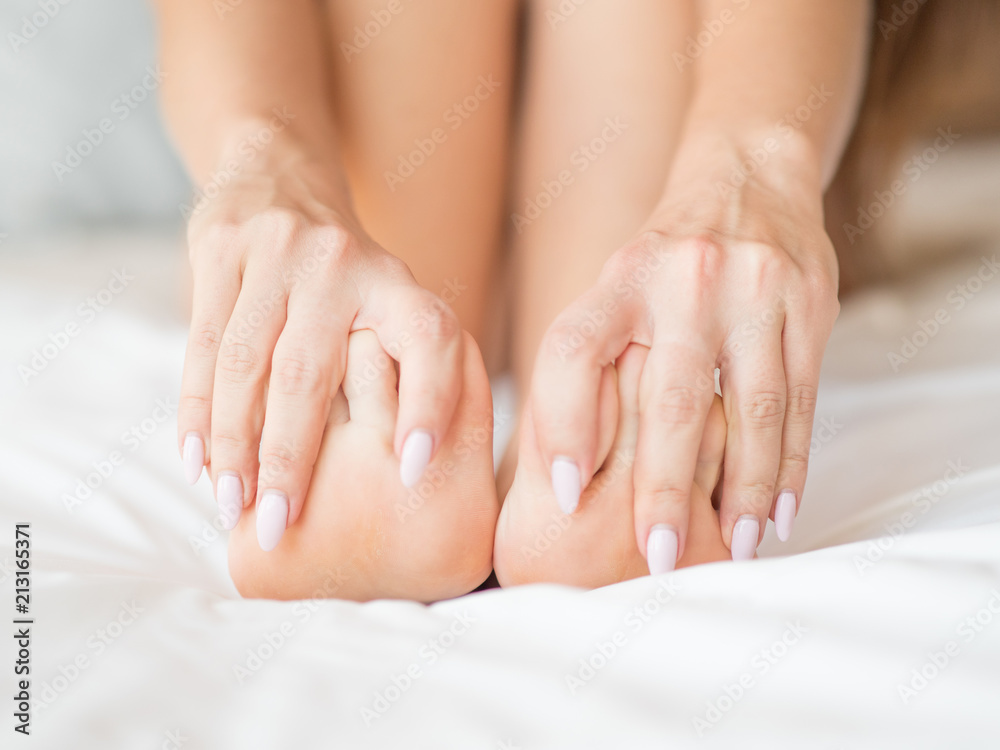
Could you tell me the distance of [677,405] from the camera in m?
0.45

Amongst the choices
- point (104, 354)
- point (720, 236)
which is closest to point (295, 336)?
point (720, 236)

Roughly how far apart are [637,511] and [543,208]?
375 millimetres

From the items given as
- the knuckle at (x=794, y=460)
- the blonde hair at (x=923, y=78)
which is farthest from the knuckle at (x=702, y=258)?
the blonde hair at (x=923, y=78)

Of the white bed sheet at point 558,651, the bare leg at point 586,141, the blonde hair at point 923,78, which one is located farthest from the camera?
the blonde hair at point 923,78

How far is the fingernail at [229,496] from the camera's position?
48 centimetres

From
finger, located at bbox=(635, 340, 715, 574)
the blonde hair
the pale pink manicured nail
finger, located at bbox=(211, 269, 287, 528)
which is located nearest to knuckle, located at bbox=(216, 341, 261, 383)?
finger, located at bbox=(211, 269, 287, 528)

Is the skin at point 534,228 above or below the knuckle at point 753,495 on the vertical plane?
above

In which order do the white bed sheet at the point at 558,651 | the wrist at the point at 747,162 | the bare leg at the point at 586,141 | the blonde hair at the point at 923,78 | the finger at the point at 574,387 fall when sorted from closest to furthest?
the white bed sheet at the point at 558,651 < the finger at the point at 574,387 < the wrist at the point at 747,162 < the bare leg at the point at 586,141 < the blonde hair at the point at 923,78

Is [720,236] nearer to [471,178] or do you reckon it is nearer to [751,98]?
[751,98]

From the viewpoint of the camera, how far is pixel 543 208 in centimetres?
76

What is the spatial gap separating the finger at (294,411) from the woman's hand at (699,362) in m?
0.13

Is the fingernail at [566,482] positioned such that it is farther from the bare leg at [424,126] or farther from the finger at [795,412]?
the bare leg at [424,126]

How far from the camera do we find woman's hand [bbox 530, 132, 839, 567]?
1.49 feet

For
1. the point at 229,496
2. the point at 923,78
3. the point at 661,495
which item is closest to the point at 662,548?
the point at 661,495
